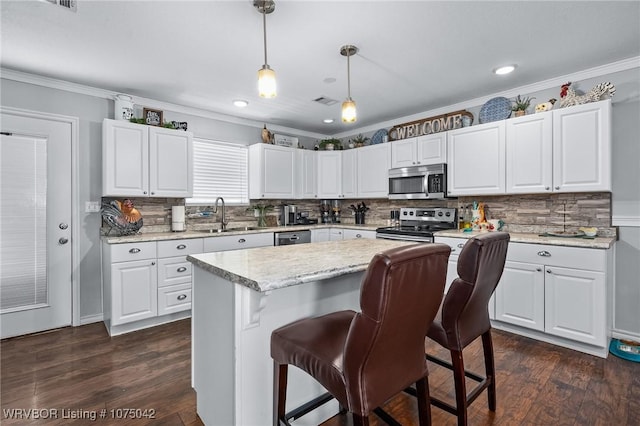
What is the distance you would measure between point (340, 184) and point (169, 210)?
8.26ft

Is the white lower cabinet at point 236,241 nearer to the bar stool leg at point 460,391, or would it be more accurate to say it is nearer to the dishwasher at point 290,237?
the dishwasher at point 290,237

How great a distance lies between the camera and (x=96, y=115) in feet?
11.3

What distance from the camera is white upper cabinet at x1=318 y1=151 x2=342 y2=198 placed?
16.9ft

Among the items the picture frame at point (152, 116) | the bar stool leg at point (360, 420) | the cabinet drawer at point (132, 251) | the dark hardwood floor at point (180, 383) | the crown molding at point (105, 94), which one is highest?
the crown molding at point (105, 94)

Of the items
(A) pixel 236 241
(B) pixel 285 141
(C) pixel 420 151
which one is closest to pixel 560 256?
(C) pixel 420 151

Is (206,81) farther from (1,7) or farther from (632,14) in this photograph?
(632,14)

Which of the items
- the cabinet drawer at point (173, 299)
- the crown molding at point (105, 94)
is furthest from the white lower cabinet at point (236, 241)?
the crown molding at point (105, 94)

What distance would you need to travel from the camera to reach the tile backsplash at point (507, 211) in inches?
120

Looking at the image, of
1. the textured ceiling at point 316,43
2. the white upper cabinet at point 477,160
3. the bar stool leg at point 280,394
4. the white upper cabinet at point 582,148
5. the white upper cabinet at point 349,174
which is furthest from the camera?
the white upper cabinet at point 349,174

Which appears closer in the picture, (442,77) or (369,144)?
(442,77)

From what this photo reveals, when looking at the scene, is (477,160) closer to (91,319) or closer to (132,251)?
(132,251)

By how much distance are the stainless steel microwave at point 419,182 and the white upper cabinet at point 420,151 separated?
76 mm

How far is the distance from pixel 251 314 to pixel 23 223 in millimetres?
2982

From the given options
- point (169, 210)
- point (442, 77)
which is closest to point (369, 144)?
point (442, 77)
